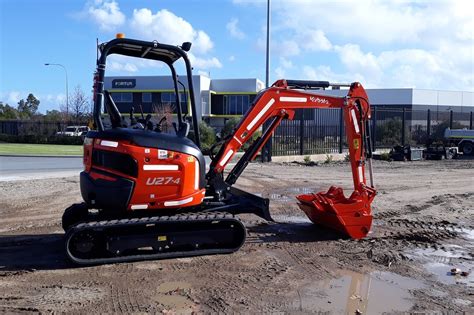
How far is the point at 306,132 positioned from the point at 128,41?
1881 centimetres

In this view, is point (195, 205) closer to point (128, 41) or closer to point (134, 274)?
point (134, 274)

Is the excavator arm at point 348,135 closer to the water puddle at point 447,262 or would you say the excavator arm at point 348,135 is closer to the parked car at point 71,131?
the water puddle at point 447,262

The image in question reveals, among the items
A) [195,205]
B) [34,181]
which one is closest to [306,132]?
[34,181]

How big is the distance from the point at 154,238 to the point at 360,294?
2715 millimetres

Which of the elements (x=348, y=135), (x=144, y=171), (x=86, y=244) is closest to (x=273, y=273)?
(x=144, y=171)

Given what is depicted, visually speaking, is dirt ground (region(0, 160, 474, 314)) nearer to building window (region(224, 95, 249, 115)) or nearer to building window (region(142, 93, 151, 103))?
building window (region(142, 93, 151, 103))

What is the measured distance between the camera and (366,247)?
7.69m

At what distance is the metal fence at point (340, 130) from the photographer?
24266 mm

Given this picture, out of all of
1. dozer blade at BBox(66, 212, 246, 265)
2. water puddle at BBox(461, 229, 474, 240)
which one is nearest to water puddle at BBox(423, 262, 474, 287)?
water puddle at BBox(461, 229, 474, 240)

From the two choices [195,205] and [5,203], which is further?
[5,203]

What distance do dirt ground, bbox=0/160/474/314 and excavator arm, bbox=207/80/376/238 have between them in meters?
0.42

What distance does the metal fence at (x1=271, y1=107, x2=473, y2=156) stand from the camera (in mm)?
24266

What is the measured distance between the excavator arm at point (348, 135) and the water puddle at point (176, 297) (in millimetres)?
2120

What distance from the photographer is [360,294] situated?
575 cm
